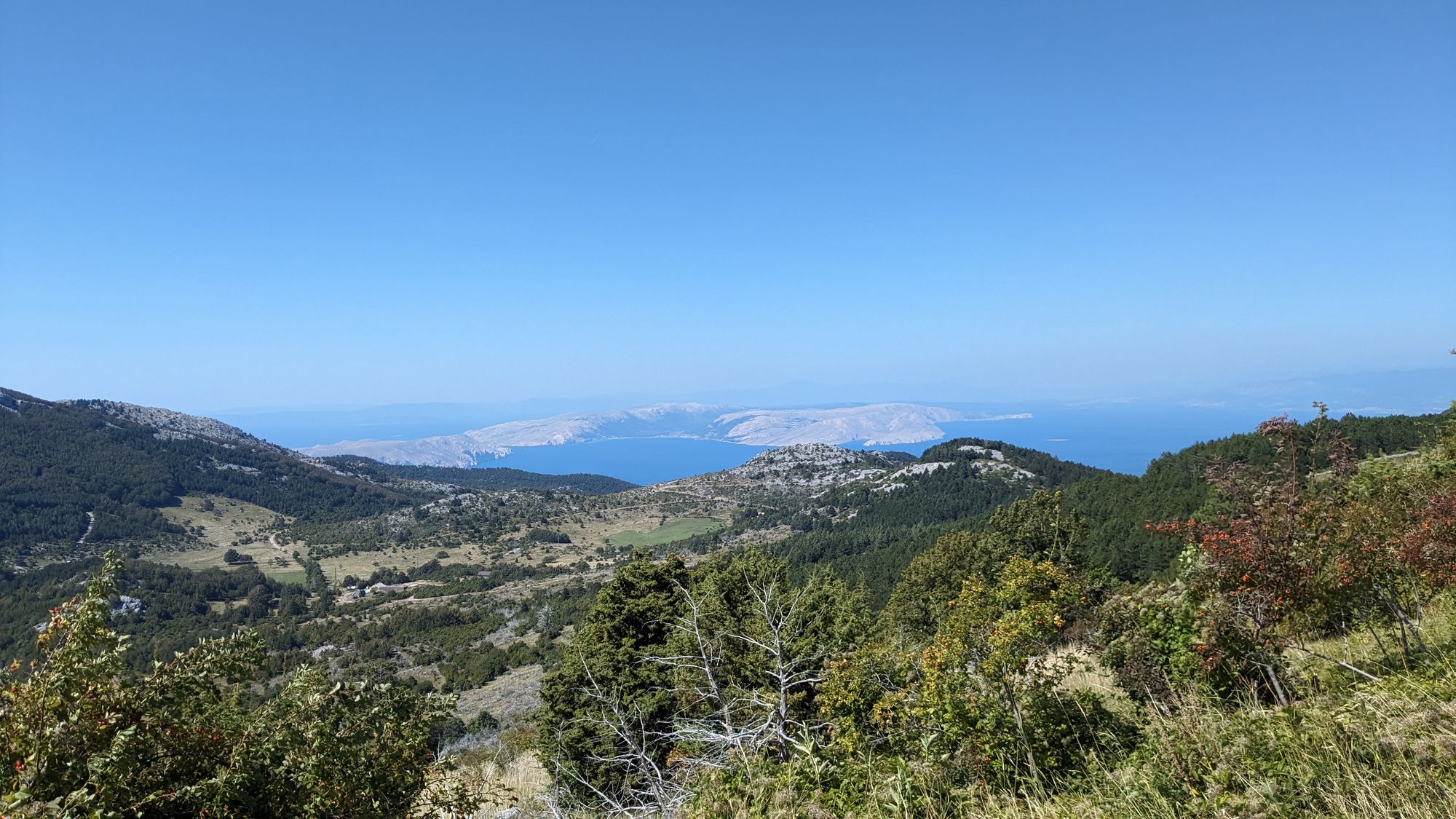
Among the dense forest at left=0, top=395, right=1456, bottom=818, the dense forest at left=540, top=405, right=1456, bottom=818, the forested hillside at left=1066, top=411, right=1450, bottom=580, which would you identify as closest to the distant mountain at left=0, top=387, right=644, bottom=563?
the forested hillside at left=1066, top=411, right=1450, bottom=580

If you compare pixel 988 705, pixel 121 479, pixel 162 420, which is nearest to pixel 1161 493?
pixel 988 705

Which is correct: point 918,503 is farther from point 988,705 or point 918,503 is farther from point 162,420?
point 162,420

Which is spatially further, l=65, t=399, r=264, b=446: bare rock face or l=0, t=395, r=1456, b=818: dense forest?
l=65, t=399, r=264, b=446: bare rock face

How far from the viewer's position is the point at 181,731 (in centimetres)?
371

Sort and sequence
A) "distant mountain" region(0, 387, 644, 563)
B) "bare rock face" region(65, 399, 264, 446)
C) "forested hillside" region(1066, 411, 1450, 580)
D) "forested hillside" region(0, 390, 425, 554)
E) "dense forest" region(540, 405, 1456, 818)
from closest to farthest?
"dense forest" region(540, 405, 1456, 818) → "forested hillside" region(1066, 411, 1450, 580) → "distant mountain" region(0, 387, 644, 563) → "forested hillside" region(0, 390, 425, 554) → "bare rock face" region(65, 399, 264, 446)

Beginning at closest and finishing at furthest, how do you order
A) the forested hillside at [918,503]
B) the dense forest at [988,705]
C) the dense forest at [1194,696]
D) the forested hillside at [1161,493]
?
the dense forest at [988,705] < the dense forest at [1194,696] < the forested hillside at [1161,493] < the forested hillside at [918,503]

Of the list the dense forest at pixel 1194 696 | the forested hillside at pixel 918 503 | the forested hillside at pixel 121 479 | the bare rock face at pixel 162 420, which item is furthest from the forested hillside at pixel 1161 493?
the bare rock face at pixel 162 420

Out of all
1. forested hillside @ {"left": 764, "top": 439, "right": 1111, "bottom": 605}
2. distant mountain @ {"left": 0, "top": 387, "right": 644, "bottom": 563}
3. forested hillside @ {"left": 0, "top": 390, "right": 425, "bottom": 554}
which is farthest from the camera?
forested hillside @ {"left": 0, "top": 390, "right": 425, "bottom": 554}

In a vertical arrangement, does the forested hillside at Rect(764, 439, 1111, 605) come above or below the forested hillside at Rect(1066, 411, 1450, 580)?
below

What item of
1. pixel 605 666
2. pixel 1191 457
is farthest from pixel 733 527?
pixel 605 666

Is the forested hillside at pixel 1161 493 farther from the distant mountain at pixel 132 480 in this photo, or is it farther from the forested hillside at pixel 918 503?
the distant mountain at pixel 132 480

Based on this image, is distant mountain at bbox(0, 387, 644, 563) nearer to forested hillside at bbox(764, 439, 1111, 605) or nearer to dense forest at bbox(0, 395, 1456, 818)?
forested hillside at bbox(764, 439, 1111, 605)

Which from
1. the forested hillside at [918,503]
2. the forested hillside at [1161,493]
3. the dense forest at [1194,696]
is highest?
the dense forest at [1194,696]

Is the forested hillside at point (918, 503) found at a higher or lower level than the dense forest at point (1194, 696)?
lower
